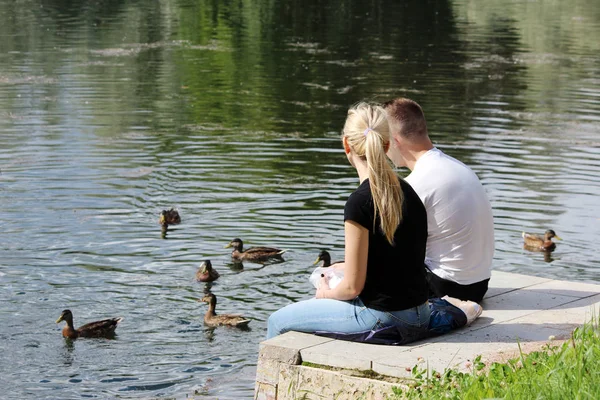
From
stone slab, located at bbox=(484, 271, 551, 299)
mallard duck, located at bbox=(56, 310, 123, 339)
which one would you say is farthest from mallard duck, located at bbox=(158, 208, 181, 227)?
stone slab, located at bbox=(484, 271, 551, 299)

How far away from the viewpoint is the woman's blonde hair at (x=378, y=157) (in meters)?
7.36

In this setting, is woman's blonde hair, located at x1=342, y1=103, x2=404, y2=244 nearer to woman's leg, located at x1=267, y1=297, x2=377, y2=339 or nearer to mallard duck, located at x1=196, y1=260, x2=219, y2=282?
woman's leg, located at x1=267, y1=297, x2=377, y2=339

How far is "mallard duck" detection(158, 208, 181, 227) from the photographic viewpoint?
50.5ft

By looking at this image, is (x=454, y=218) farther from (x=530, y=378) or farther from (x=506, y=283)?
(x=530, y=378)

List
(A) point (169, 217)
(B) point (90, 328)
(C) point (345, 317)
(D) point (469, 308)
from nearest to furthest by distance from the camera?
(C) point (345, 317)
(D) point (469, 308)
(B) point (90, 328)
(A) point (169, 217)

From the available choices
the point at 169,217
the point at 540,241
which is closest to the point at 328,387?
the point at 540,241

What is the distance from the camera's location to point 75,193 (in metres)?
17.5

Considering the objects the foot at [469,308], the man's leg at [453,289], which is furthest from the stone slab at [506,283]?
the foot at [469,308]

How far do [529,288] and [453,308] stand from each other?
180cm

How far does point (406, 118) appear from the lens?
886 cm

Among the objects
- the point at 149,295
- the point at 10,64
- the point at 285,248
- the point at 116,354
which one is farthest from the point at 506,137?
the point at 10,64

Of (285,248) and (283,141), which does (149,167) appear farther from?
(285,248)

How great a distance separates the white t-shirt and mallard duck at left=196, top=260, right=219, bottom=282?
15.3 feet

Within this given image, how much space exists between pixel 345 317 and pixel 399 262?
64 centimetres
